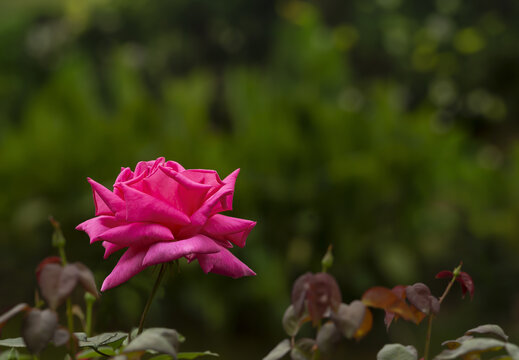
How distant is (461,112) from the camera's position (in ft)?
19.2

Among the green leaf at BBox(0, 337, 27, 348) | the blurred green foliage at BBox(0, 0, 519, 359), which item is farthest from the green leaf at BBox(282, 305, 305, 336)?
the blurred green foliage at BBox(0, 0, 519, 359)

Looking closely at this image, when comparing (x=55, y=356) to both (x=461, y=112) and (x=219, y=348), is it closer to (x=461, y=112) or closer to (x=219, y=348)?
(x=219, y=348)

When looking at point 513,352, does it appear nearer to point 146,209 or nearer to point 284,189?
point 146,209

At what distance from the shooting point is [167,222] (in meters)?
0.61

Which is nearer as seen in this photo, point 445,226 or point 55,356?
point 55,356

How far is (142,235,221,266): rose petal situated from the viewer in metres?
0.57

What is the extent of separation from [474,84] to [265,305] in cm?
362

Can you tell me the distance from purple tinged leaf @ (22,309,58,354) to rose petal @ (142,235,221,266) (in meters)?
0.09

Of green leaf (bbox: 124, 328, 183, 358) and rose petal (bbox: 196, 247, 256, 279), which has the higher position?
rose petal (bbox: 196, 247, 256, 279)

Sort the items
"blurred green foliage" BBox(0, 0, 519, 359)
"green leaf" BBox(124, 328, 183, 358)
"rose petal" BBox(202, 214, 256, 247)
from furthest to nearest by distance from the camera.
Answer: "blurred green foliage" BBox(0, 0, 519, 359) < "rose petal" BBox(202, 214, 256, 247) < "green leaf" BBox(124, 328, 183, 358)

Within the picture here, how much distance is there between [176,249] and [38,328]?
0.40ft

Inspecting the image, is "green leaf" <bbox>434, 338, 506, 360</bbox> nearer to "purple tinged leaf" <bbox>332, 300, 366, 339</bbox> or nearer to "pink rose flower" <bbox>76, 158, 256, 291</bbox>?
"purple tinged leaf" <bbox>332, 300, 366, 339</bbox>

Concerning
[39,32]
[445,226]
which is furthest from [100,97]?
[445,226]

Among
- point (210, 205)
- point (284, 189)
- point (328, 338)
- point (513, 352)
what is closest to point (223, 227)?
point (210, 205)
